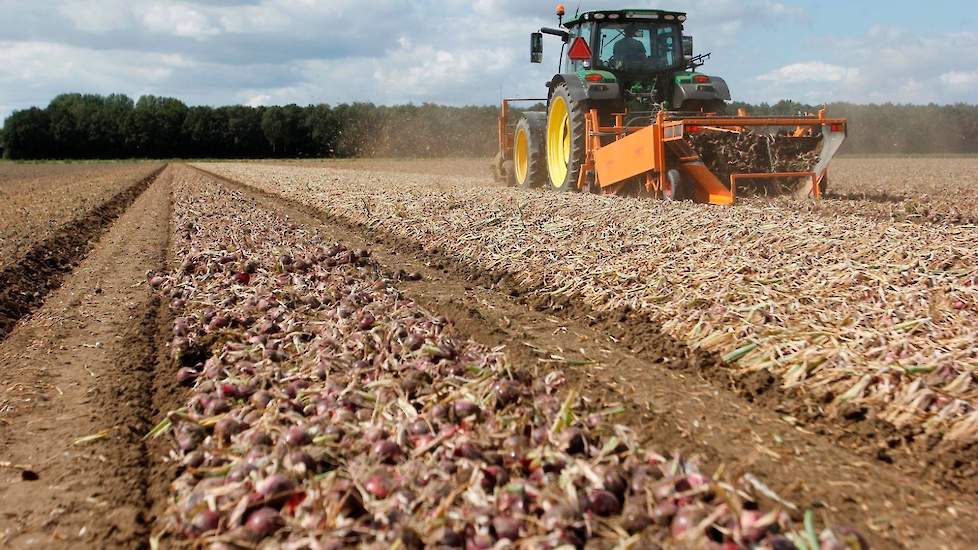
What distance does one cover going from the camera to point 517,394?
11.0ft

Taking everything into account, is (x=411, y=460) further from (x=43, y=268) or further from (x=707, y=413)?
(x=43, y=268)

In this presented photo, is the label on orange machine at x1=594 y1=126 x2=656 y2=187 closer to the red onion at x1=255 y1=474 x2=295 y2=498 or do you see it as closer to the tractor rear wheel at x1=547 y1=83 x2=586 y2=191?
the tractor rear wheel at x1=547 y1=83 x2=586 y2=191

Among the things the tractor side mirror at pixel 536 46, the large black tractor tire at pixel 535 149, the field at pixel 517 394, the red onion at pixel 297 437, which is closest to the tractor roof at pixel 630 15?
the tractor side mirror at pixel 536 46

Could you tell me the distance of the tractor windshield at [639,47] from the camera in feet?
41.9

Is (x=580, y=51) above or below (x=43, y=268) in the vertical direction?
above

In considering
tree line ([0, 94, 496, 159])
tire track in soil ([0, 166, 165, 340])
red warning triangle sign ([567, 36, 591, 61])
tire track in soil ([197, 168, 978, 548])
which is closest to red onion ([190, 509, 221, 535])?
tire track in soil ([197, 168, 978, 548])

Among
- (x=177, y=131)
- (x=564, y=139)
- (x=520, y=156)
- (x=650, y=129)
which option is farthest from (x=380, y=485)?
(x=177, y=131)

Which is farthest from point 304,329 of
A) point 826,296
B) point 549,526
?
point 826,296

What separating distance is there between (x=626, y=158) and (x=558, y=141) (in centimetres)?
313

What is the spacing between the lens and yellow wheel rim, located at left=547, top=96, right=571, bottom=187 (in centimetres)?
1344

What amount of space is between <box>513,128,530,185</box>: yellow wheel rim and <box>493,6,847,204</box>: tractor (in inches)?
1.2

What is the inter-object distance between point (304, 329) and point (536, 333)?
146 cm

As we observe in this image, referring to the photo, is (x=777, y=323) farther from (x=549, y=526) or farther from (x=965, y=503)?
(x=549, y=526)

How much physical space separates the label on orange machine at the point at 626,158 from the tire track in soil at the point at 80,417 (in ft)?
21.7
